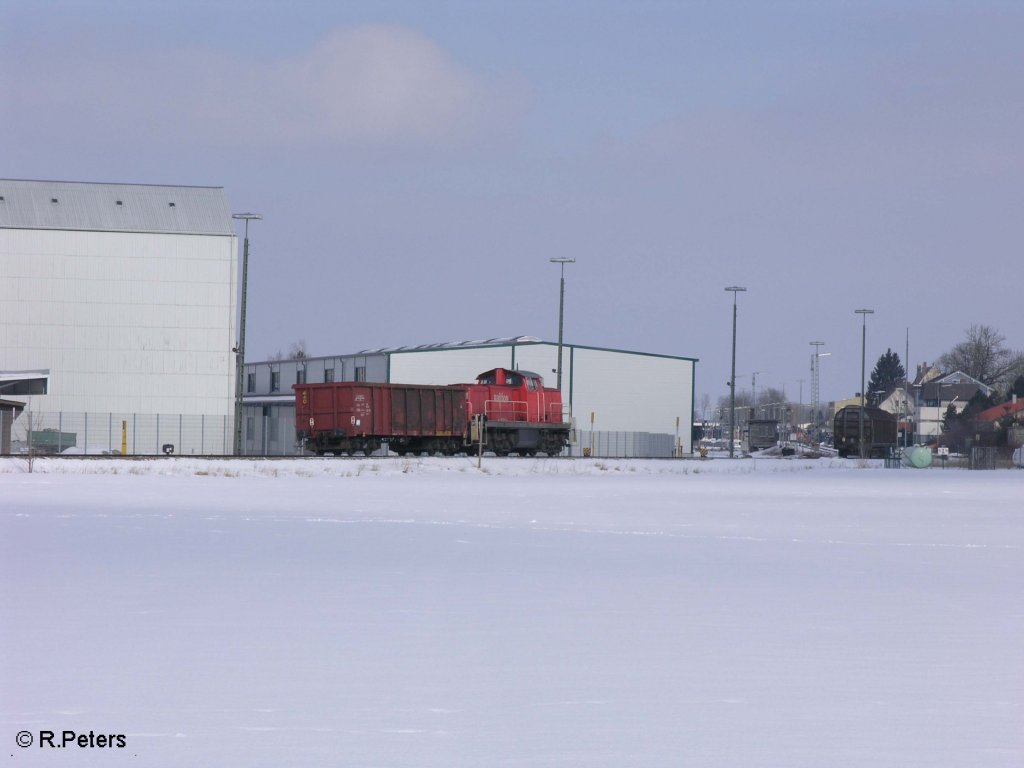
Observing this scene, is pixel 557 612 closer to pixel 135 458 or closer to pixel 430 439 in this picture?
pixel 135 458

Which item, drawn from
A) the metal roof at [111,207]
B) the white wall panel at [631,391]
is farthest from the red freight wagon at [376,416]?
the white wall panel at [631,391]

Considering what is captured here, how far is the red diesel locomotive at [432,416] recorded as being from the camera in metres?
52.1

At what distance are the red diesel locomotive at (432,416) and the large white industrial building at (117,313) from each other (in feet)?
42.2

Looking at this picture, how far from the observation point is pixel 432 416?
54.6 m

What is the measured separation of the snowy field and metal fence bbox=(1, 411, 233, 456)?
133 ft

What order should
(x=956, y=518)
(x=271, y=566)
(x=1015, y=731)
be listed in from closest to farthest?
(x=1015, y=731) → (x=271, y=566) → (x=956, y=518)

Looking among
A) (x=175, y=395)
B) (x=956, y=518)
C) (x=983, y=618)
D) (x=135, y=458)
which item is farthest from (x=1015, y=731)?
(x=175, y=395)

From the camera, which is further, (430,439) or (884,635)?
(430,439)

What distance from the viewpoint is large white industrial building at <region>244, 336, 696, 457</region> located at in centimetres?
8069

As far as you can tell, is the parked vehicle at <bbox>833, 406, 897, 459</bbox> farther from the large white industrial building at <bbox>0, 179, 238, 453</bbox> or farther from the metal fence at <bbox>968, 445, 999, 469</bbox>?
the large white industrial building at <bbox>0, 179, 238, 453</bbox>

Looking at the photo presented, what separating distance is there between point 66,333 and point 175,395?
235 inches

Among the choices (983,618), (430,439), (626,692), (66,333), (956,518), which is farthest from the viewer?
(66,333)

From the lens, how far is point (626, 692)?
27.1 ft

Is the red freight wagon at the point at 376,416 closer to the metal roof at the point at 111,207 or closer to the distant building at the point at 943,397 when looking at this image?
the metal roof at the point at 111,207
